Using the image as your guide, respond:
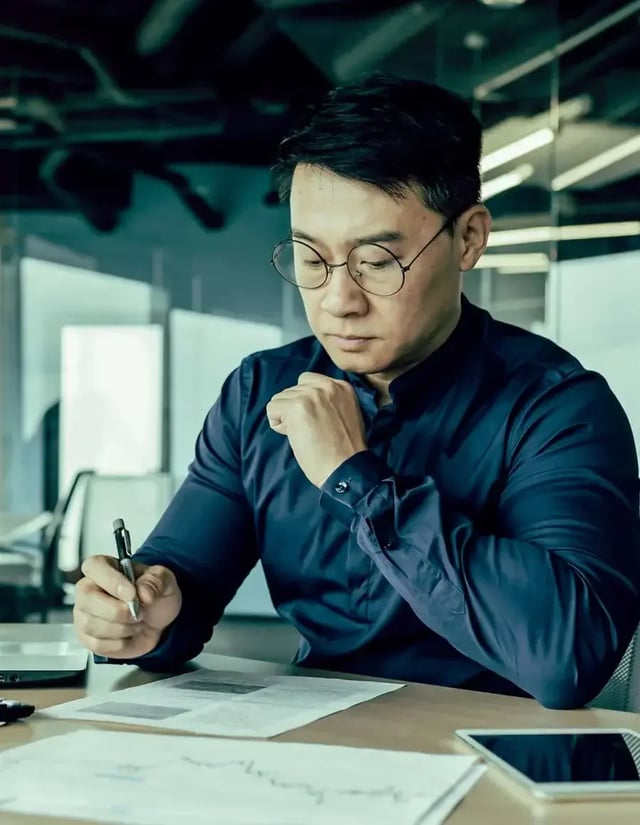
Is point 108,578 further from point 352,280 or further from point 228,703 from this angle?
point 352,280

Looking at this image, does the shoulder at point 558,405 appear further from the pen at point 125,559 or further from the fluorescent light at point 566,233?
the fluorescent light at point 566,233

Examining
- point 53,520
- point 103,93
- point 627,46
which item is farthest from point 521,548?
point 103,93

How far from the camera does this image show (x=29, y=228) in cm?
618

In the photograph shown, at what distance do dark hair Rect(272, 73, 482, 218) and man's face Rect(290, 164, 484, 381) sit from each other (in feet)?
0.07

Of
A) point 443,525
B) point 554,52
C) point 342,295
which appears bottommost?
point 443,525

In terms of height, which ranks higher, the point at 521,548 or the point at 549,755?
the point at 521,548

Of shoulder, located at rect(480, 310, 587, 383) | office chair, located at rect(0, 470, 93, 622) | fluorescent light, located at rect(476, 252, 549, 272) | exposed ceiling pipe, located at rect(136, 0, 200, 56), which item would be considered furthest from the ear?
exposed ceiling pipe, located at rect(136, 0, 200, 56)

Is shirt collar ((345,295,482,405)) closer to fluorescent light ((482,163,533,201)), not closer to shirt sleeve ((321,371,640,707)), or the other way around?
shirt sleeve ((321,371,640,707))

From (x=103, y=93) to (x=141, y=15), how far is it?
0.47 metres

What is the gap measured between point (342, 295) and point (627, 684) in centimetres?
65

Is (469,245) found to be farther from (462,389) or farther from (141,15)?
(141,15)

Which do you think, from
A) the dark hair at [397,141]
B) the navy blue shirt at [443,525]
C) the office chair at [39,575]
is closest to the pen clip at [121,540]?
the navy blue shirt at [443,525]

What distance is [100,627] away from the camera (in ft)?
4.72

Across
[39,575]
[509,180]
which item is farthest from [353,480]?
[39,575]
